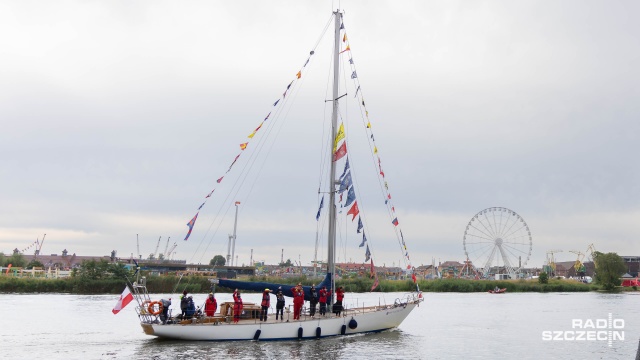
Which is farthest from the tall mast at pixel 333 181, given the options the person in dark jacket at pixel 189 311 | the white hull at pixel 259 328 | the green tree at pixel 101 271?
the green tree at pixel 101 271

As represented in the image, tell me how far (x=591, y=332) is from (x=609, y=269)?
367 feet

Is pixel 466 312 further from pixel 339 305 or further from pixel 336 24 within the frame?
pixel 336 24

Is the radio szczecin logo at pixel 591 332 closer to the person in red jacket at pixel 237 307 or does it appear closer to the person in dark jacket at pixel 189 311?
the person in red jacket at pixel 237 307

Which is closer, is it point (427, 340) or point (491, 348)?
point (491, 348)

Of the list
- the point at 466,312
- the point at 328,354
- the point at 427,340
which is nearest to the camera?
the point at 328,354

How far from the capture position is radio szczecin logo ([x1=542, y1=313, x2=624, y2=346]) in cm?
4112

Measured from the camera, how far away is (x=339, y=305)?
3694 cm

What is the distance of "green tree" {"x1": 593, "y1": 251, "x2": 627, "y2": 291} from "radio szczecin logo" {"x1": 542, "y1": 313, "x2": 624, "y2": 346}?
97915 millimetres

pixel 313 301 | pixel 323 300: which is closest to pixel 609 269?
pixel 323 300

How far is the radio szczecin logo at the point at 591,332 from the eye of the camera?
1619 inches

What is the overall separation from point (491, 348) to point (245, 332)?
15.8 metres

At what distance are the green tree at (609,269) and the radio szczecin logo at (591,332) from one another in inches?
3855

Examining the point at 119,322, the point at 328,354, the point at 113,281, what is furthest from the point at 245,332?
the point at 113,281

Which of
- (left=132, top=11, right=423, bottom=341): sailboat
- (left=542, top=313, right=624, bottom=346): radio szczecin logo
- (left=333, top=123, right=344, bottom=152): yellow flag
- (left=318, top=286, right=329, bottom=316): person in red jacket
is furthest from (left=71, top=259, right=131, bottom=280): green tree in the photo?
(left=542, top=313, right=624, bottom=346): radio szczecin logo
